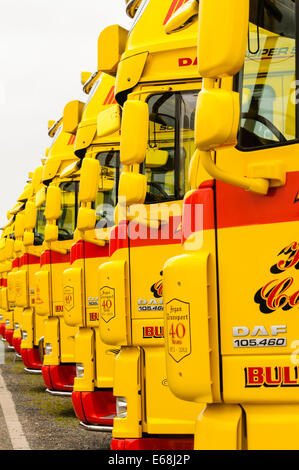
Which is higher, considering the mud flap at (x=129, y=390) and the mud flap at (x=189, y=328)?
the mud flap at (x=189, y=328)

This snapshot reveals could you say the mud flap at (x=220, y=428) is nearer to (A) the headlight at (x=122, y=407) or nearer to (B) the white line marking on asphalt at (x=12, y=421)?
(A) the headlight at (x=122, y=407)

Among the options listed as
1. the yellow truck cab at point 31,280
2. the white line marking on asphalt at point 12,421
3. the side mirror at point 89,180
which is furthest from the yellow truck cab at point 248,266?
the yellow truck cab at point 31,280

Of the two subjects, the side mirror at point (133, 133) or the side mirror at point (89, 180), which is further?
the side mirror at point (89, 180)

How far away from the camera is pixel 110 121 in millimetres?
7730

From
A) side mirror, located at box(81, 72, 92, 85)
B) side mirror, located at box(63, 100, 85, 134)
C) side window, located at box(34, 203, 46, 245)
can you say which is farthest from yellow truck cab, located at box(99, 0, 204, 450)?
side window, located at box(34, 203, 46, 245)

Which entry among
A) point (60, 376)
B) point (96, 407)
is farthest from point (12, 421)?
point (96, 407)

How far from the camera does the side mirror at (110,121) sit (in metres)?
7.59

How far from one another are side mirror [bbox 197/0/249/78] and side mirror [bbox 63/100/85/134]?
7.39 meters

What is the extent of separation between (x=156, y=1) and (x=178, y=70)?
688 mm

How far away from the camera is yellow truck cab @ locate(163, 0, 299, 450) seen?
3877 millimetres

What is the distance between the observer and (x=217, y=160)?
4.11 m

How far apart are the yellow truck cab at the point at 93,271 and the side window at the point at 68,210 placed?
227 cm
